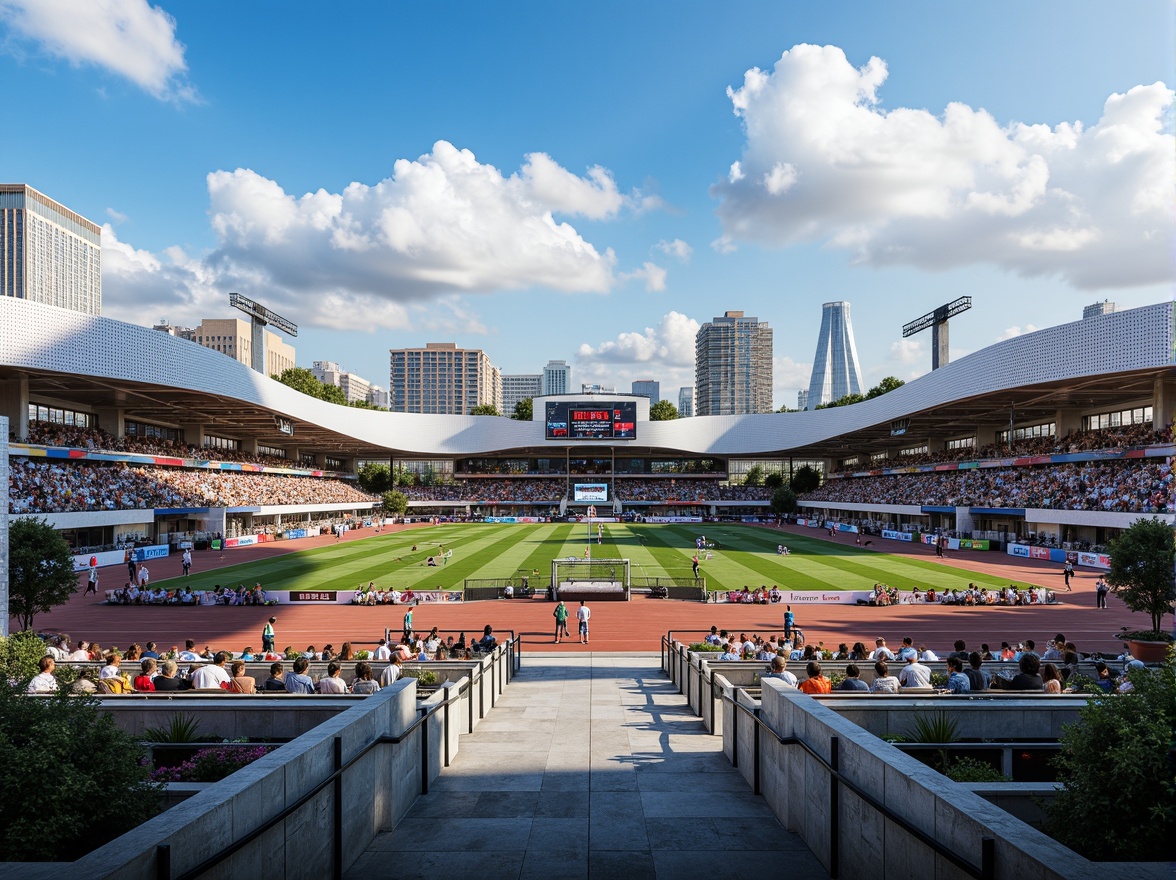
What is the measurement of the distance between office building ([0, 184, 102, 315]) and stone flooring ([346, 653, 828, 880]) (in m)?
134

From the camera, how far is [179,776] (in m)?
6.80

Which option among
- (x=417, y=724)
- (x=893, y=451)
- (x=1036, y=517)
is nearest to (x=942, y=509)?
(x=1036, y=517)

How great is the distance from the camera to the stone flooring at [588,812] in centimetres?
622

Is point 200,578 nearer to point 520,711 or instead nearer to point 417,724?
point 520,711

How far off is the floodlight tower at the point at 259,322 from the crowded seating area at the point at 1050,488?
2681 inches

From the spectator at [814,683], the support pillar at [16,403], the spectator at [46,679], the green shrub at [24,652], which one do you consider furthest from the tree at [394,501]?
the spectator at [814,683]

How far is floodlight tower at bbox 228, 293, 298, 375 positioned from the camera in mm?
73344

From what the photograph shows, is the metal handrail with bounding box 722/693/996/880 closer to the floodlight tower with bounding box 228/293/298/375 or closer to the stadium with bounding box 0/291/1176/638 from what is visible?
the stadium with bounding box 0/291/1176/638

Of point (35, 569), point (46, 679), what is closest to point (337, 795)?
point (46, 679)

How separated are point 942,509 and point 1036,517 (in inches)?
393

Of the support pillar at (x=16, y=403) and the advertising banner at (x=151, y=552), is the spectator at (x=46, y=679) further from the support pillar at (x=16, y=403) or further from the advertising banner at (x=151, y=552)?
the support pillar at (x=16, y=403)

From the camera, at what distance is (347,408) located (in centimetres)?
8188

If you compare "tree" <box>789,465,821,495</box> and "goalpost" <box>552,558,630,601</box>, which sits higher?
"tree" <box>789,465,821,495</box>

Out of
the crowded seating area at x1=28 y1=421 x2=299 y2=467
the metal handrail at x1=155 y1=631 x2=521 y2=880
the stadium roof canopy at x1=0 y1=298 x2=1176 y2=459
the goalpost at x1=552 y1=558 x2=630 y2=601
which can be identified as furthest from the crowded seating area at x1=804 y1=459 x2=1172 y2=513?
the crowded seating area at x1=28 y1=421 x2=299 y2=467
